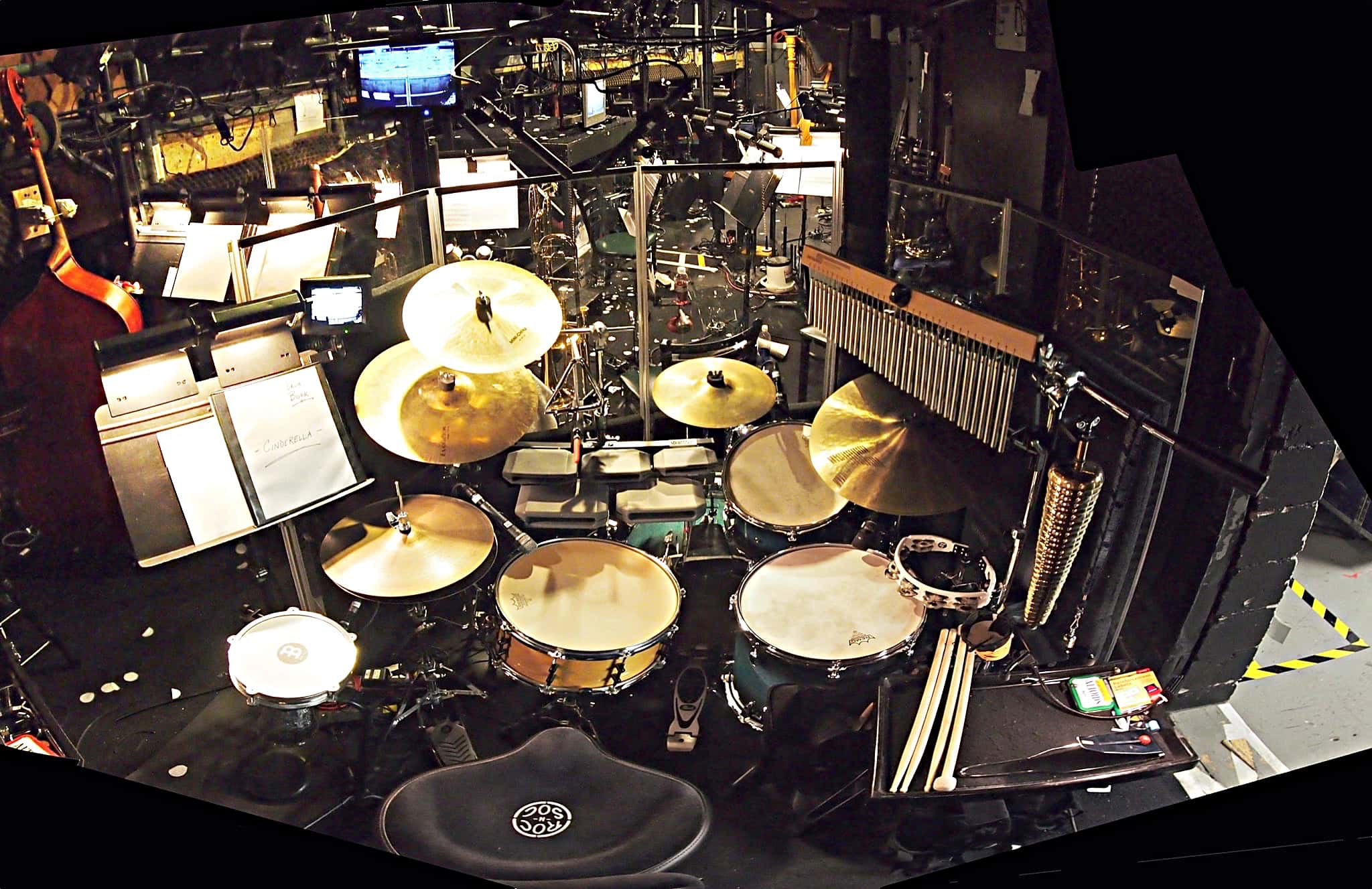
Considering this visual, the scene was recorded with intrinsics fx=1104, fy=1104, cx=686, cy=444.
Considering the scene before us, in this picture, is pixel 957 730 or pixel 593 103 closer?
pixel 957 730

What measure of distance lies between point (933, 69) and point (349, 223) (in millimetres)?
1453

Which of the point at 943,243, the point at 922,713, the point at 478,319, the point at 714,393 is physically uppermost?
the point at 943,243

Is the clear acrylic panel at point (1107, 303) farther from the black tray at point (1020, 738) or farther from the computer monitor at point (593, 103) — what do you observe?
the computer monitor at point (593, 103)

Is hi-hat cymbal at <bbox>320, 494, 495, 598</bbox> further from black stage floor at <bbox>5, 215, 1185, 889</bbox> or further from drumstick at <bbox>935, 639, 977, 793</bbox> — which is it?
drumstick at <bbox>935, 639, 977, 793</bbox>

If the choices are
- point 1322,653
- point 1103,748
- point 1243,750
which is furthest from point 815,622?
point 1322,653

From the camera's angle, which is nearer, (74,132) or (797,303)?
(74,132)

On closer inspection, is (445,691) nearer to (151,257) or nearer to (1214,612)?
(151,257)

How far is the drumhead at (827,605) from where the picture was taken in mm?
2330

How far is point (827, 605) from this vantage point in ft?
7.99

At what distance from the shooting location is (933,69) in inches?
79.6

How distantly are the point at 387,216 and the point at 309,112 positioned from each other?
32cm

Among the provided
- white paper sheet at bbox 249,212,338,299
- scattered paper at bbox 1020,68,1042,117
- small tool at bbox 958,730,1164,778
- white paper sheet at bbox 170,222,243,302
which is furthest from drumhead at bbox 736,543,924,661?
white paper sheet at bbox 170,222,243,302

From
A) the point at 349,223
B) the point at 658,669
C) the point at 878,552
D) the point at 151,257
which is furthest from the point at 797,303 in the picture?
the point at 151,257

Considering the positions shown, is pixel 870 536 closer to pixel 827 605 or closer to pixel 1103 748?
pixel 827 605
